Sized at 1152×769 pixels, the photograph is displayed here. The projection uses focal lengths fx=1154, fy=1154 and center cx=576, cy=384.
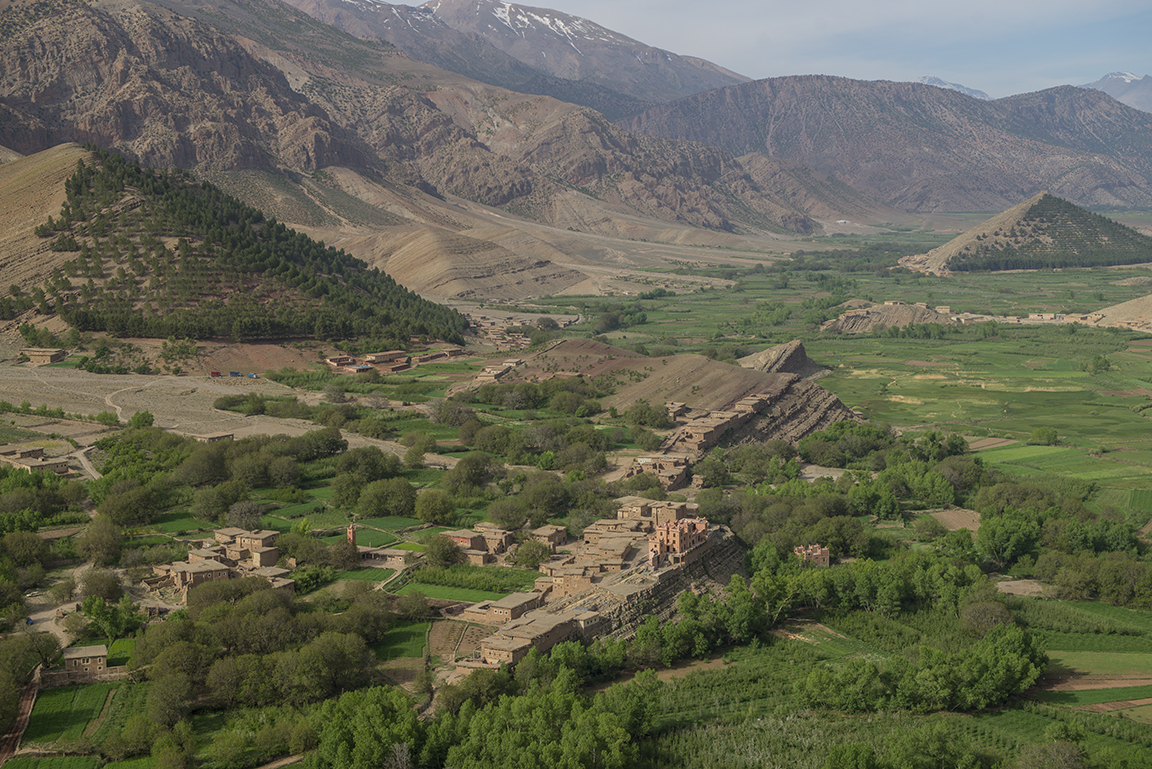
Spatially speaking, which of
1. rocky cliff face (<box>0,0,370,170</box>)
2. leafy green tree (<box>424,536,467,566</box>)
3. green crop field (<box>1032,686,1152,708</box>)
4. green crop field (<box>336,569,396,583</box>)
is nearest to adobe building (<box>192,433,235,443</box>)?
green crop field (<box>336,569,396,583</box>)

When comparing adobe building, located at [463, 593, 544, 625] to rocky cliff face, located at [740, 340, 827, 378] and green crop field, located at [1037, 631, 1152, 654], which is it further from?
rocky cliff face, located at [740, 340, 827, 378]

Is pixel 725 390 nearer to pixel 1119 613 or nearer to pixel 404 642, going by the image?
pixel 1119 613

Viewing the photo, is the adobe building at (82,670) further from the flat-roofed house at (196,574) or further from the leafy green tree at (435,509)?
the leafy green tree at (435,509)

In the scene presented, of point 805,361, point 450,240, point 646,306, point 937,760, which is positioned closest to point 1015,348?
point 805,361

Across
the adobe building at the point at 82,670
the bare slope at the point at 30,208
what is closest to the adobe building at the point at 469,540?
the adobe building at the point at 82,670

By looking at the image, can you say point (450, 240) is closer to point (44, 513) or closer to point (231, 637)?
point (44, 513)

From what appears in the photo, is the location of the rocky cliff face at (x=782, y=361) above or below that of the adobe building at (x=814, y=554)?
above
